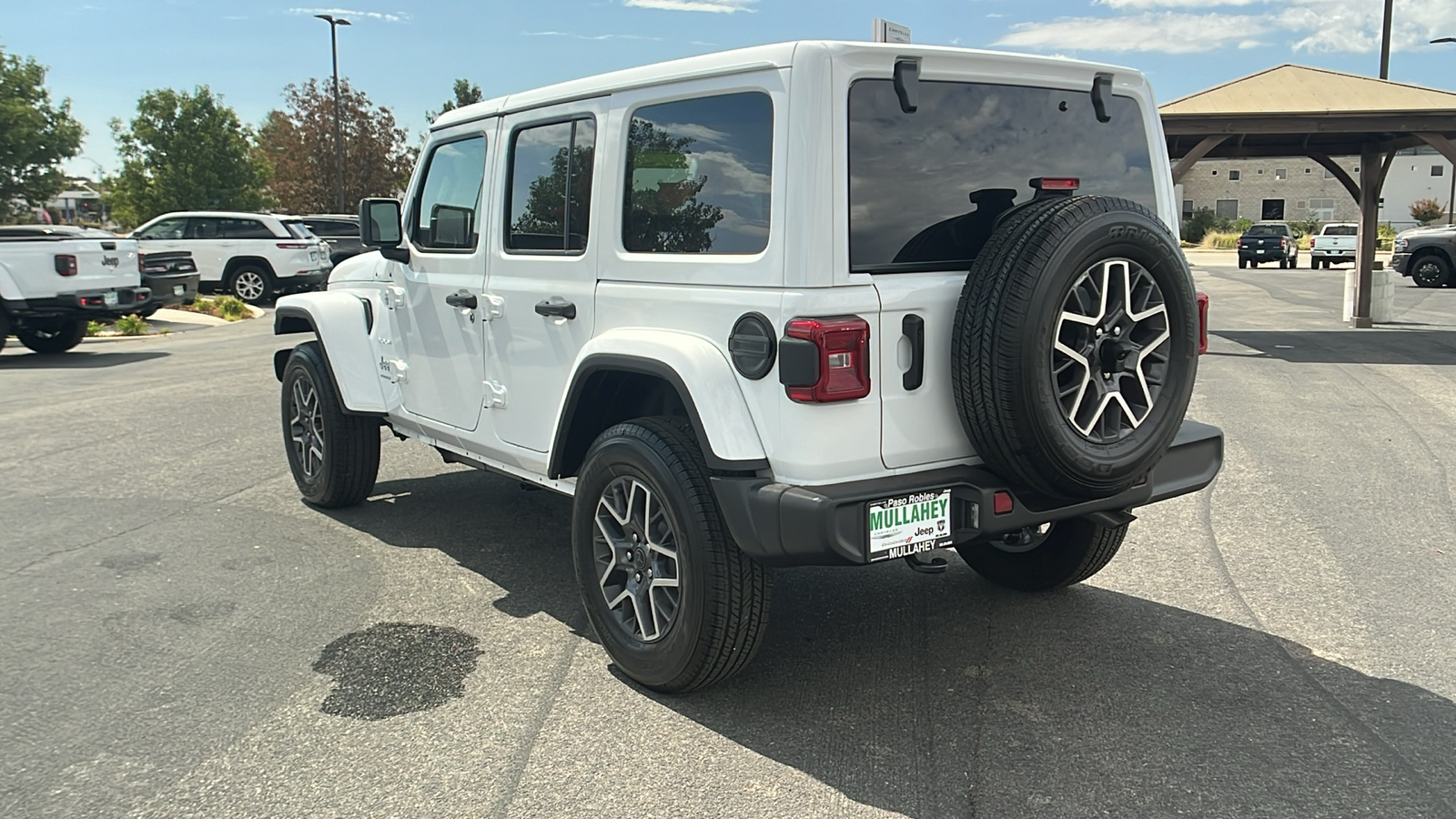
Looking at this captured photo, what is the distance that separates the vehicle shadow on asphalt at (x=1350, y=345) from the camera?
12648 mm

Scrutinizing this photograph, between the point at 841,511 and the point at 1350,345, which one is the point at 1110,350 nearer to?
the point at 841,511

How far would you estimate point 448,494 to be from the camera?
270 inches

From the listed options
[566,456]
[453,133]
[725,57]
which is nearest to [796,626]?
[566,456]

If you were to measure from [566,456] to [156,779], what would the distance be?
5.51ft

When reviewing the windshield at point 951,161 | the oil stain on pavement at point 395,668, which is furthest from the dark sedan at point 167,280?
the windshield at point 951,161

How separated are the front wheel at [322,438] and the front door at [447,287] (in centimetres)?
73

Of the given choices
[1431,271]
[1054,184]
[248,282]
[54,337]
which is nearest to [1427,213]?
[1431,271]

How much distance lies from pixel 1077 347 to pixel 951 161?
28.2 inches

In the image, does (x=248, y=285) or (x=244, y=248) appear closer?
(x=244, y=248)

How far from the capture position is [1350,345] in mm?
14070

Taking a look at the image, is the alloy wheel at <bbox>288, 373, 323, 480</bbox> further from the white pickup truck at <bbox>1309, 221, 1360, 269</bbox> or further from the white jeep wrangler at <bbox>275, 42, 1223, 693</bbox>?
the white pickup truck at <bbox>1309, 221, 1360, 269</bbox>

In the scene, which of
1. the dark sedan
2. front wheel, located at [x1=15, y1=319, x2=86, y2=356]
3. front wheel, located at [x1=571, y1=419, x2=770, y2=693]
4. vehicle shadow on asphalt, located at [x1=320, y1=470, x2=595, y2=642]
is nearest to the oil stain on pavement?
vehicle shadow on asphalt, located at [x1=320, y1=470, x2=595, y2=642]

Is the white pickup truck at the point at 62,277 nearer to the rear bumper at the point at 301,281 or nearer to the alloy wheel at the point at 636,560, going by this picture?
the rear bumper at the point at 301,281

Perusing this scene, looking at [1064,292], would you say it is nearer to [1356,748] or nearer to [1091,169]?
[1091,169]
